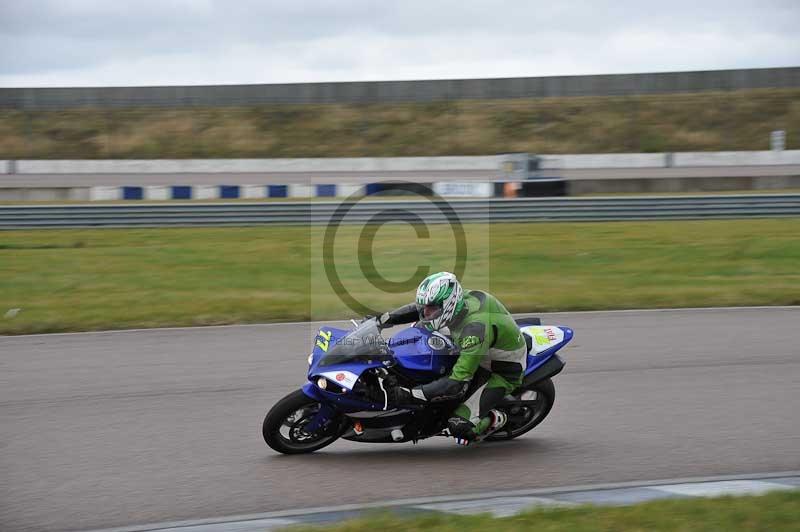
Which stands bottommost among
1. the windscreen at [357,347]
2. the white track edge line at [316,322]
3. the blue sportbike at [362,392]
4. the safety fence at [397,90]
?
the white track edge line at [316,322]

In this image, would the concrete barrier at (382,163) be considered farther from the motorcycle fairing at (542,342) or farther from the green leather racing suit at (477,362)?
the green leather racing suit at (477,362)

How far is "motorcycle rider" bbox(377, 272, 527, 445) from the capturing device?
6.38 meters

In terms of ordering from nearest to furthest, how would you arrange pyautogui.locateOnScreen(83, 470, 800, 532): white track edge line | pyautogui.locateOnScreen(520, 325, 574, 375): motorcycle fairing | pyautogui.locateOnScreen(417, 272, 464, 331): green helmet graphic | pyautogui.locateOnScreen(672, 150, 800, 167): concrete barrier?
pyautogui.locateOnScreen(83, 470, 800, 532): white track edge line, pyautogui.locateOnScreen(417, 272, 464, 331): green helmet graphic, pyautogui.locateOnScreen(520, 325, 574, 375): motorcycle fairing, pyautogui.locateOnScreen(672, 150, 800, 167): concrete barrier

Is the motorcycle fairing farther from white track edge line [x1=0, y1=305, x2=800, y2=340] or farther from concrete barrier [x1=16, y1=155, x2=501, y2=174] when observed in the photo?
concrete barrier [x1=16, y1=155, x2=501, y2=174]

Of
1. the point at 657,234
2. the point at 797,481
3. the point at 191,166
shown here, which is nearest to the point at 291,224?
the point at 657,234


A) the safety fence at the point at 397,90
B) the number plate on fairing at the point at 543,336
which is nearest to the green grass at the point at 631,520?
the number plate on fairing at the point at 543,336

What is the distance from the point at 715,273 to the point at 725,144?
35.0 metres

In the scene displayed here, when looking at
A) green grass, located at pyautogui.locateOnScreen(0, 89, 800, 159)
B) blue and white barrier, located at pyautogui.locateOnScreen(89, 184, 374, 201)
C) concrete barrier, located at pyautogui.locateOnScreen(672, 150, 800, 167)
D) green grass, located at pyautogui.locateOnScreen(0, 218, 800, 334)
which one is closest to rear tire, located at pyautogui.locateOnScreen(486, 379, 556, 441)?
green grass, located at pyautogui.locateOnScreen(0, 218, 800, 334)

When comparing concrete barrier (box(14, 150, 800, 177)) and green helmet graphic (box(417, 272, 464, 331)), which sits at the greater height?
concrete barrier (box(14, 150, 800, 177))

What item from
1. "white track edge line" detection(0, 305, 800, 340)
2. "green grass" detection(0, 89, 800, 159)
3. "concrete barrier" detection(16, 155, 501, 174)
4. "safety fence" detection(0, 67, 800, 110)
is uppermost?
"safety fence" detection(0, 67, 800, 110)

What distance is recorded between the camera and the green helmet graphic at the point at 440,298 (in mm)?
6281

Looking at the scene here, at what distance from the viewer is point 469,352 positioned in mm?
6430

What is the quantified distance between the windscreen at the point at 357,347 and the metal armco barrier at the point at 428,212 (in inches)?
598

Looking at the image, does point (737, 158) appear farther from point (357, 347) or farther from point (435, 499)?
point (435, 499)
